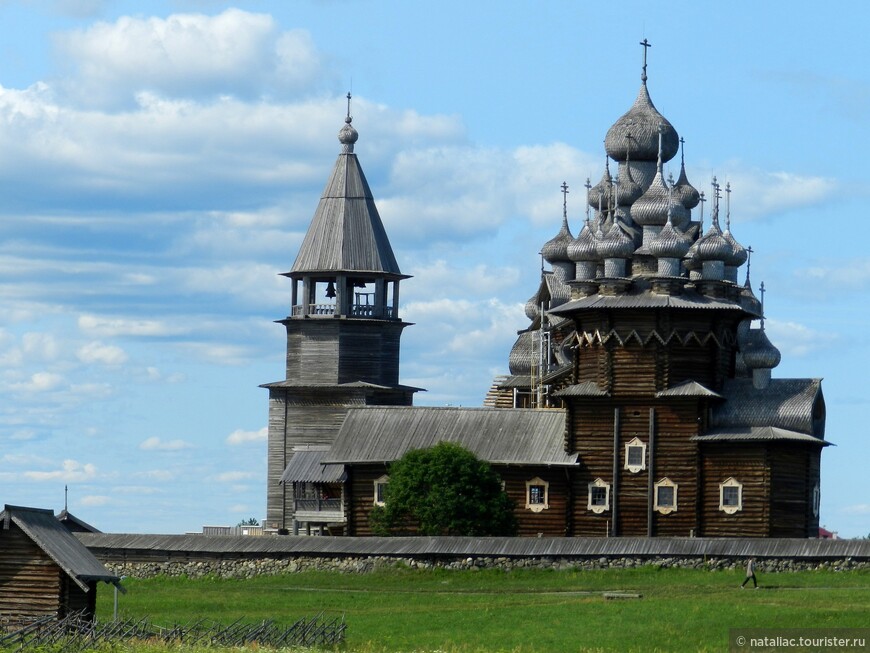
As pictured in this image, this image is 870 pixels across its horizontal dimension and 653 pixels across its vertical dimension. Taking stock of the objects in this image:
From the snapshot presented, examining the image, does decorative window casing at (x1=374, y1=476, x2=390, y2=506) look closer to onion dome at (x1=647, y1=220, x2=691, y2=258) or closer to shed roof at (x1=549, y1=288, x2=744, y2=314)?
shed roof at (x1=549, y1=288, x2=744, y2=314)

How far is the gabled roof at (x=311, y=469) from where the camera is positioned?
7131 centimetres

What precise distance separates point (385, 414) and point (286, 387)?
1197 cm

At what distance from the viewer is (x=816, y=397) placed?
64.9m

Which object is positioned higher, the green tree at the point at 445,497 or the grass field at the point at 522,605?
the green tree at the point at 445,497

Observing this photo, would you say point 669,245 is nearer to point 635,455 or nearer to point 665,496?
point 635,455

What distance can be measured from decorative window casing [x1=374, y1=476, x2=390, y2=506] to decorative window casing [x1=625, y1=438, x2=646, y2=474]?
26.7ft

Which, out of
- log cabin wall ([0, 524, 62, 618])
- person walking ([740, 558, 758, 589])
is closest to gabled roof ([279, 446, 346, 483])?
person walking ([740, 558, 758, 589])

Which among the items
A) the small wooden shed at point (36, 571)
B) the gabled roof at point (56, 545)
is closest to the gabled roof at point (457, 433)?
the gabled roof at point (56, 545)

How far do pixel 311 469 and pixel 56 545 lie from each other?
29567mm

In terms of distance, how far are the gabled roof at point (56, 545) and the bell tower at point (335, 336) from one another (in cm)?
3568

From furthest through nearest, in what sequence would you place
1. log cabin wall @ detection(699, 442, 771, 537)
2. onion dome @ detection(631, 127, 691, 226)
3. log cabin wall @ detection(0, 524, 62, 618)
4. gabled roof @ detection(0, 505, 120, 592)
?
onion dome @ detection(631, 127, 691, 226) < log cabin wall @ detection(699, 442, 771, 537) < log cabin wall @ detection(0, 524, 62, 618) < gabled roof @ detection(0, 505, 120, 592)

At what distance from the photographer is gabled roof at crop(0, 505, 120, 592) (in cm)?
4409

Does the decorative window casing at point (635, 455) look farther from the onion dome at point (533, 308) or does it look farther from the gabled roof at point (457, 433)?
the onion dome at point (533, 308)

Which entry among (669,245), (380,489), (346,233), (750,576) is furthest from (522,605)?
(346,233)
